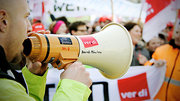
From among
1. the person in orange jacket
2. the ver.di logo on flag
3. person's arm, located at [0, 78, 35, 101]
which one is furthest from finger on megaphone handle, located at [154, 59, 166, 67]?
person's arm, located at [0, 78, 35, 101]

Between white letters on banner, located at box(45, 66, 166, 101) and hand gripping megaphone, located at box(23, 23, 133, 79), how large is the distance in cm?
97

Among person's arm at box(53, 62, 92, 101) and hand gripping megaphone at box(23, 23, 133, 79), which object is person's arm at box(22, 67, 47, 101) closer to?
hand gripping megaphone at box(23, 23, 133, 79)

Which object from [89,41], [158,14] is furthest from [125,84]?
[158,14]

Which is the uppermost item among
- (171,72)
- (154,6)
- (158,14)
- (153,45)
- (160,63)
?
(154,6)

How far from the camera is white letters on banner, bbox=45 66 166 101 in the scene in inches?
92.5

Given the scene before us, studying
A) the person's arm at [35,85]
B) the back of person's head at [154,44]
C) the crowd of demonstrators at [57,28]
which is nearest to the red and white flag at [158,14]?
the back of person's head at [154,44]

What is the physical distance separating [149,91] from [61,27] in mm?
1862

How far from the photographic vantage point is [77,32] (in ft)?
10.4

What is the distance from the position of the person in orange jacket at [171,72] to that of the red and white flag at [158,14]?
0.73m

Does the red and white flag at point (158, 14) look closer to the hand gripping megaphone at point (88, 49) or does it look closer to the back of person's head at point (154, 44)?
the back of person's head at point (154, 44)

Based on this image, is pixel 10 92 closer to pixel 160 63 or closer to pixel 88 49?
pixel 88 49

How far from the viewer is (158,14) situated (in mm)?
3748

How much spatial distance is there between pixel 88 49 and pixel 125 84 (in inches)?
61.6

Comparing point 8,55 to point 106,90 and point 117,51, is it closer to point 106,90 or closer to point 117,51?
point 117,51
